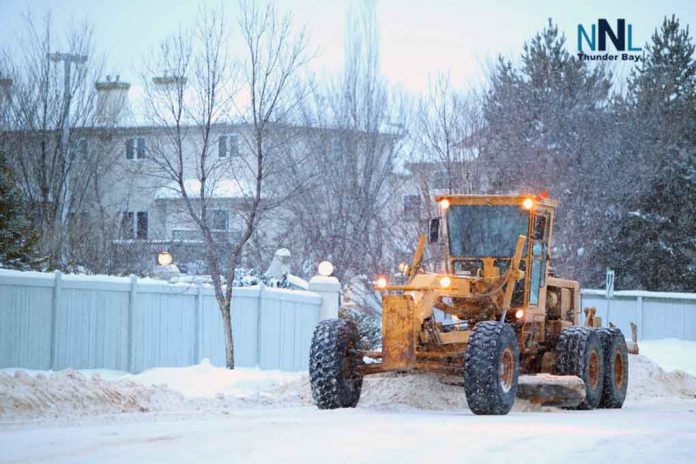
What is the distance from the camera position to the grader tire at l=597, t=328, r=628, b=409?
18.1m

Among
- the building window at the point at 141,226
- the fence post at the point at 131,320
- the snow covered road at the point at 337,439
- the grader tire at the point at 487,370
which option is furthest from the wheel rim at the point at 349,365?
the building window at the point at 141,226

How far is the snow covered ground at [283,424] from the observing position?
9.97 m

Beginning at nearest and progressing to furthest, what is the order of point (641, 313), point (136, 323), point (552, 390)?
point (552, 390) < point (136, 323) < point (641, 313)

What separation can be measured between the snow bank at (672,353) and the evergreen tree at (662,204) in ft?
22.2

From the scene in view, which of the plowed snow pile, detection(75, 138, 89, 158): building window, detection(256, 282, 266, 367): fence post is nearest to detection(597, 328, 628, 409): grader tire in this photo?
the plowed snow pile

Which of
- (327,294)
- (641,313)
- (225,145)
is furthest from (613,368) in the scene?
(641,313)

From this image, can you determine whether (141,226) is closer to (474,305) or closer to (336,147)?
(336,147)

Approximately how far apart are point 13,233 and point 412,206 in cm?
1047

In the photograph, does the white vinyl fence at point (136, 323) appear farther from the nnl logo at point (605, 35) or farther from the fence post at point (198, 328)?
the nnl logo at point (605, 35)

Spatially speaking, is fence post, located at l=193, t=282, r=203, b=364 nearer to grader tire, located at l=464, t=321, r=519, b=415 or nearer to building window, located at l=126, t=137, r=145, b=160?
building window, located at l=126, t=137, r=145, b=160

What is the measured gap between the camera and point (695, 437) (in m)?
11.7

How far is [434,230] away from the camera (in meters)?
16.5

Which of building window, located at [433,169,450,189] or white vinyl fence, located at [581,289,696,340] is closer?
building window, located at [433,169,450,189]

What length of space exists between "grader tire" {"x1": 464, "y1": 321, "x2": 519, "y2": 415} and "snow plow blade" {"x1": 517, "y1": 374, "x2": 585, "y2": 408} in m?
1.35
